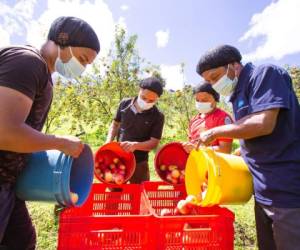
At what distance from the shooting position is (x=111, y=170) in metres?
2.96

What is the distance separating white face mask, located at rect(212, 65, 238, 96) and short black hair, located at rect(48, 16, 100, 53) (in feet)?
2.50

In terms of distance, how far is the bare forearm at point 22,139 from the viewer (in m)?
1.24

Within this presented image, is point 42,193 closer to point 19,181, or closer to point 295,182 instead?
point 19,181

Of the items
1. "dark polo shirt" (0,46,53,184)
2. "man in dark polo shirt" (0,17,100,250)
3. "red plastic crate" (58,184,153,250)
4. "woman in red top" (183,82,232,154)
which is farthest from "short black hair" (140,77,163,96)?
"dark polo shirt" (0,46,53,184)

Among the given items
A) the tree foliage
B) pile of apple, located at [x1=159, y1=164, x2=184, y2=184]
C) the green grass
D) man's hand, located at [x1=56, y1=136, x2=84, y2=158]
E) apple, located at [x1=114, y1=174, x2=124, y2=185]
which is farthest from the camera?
the tree foliage

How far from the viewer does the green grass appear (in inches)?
126

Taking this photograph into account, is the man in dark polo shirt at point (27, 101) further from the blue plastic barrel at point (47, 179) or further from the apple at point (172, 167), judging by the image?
the apple at point (172, 167)

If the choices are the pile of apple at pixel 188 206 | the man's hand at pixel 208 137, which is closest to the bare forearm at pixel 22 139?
the man's hand at pixel 208 137

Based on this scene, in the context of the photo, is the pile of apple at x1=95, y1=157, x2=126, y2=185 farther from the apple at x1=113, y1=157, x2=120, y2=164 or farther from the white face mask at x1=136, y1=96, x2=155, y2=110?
the white face mask at x1=136, y1=96, x2=155, y2=110

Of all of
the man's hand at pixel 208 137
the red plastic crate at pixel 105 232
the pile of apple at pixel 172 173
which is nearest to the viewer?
the red plastic crate at pixel 105 232

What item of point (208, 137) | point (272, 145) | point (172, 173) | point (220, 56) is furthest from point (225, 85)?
point (172, 173)

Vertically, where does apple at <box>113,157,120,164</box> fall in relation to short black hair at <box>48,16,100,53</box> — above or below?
below

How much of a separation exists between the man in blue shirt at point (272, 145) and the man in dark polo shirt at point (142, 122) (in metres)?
1.34

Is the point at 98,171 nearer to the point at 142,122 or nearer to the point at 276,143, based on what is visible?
the point at 142,122
